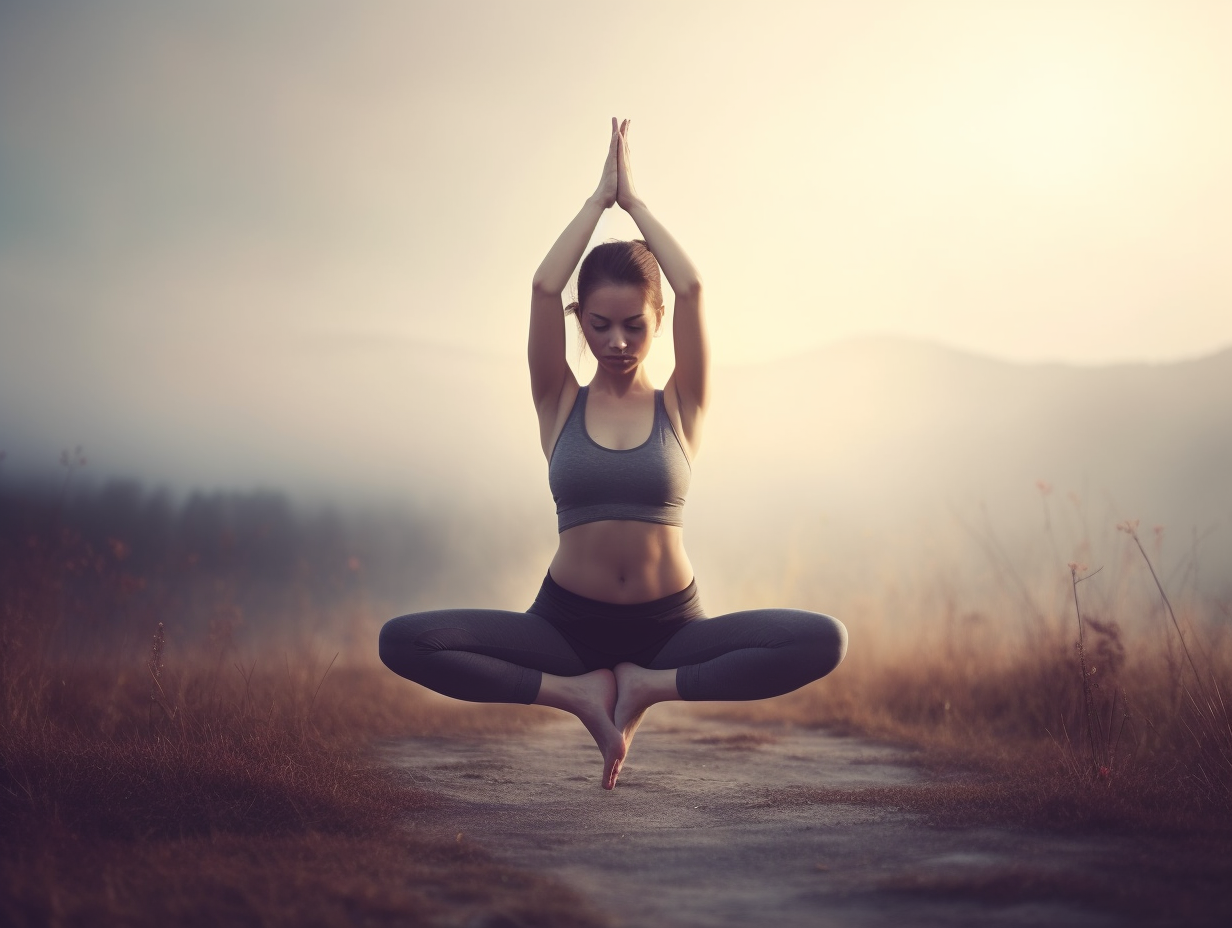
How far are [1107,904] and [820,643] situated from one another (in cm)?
116

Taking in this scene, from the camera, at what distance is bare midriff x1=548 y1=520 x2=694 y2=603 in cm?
314

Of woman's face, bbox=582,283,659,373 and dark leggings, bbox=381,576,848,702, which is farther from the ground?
woman's face, bbox=582,283,659,373

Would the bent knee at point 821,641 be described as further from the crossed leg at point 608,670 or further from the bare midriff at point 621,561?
the bare midriff at point 621,561

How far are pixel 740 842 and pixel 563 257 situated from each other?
1.82 metres

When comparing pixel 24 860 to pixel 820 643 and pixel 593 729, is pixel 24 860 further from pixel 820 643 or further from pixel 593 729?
pixel 820 643

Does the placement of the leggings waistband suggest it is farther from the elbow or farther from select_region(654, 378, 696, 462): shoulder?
the elbow

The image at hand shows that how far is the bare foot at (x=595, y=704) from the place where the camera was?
9.97ft

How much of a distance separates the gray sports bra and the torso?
3 centimetres

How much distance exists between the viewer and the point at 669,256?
10.5 ft

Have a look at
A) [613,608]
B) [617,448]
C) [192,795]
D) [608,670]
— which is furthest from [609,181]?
[192,795]

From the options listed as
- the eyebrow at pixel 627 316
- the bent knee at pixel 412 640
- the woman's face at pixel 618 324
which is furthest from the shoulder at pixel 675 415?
the bent knee at pixel 412 640

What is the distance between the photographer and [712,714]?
6094mm

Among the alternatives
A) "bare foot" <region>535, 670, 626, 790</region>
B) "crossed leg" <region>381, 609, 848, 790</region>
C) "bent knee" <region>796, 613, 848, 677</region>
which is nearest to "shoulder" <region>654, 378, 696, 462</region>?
"crossed leg" <region>381, 609, 848, 790</region>

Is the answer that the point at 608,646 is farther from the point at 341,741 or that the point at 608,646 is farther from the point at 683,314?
the point at 341,741
